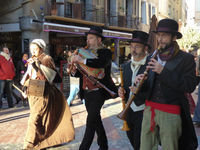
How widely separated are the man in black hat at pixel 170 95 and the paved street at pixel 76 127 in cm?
192

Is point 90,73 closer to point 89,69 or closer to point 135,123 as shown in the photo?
point 89,69

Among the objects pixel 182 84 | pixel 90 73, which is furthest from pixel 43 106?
pixel 182 84

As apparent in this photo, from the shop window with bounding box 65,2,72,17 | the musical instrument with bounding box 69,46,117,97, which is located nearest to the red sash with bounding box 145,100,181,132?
the musical instrument with bounding box 69,46,117,97

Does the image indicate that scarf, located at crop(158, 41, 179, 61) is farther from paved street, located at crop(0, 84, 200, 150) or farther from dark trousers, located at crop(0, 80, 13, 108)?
dark trousers, located at crop(0, 80, 13, 108)

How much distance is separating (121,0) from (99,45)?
866 inches

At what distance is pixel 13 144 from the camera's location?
16.3ft

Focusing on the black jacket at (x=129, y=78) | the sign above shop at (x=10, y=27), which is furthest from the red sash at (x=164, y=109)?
the sign above shop at (x=10, y=27)

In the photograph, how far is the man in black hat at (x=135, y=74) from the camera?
3.34m

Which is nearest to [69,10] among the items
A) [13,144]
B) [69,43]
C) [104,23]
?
[69,43]

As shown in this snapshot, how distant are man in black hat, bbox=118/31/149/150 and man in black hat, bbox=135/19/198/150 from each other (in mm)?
403

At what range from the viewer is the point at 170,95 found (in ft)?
9.14

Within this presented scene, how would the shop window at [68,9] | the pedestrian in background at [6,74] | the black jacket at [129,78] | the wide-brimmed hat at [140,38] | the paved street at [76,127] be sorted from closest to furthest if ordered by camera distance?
the black jacket at [129,78], the wide-brimmed hat at [140,38], the paved street at [76,127], the pedestrian in background at [6,74], the shop window at [68,9]

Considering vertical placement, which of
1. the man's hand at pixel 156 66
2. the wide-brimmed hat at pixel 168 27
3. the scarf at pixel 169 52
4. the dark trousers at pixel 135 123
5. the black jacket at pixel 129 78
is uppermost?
the wide-brimmed hat at pixel 168 27

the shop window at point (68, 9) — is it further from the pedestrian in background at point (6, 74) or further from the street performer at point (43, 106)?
the street performer at point (43, 106)
